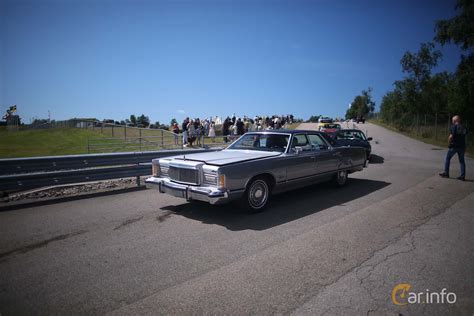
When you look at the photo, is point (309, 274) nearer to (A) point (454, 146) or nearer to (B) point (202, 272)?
(B) point (202, 272)

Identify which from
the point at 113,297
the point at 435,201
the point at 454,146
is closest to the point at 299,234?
the point at 113,297

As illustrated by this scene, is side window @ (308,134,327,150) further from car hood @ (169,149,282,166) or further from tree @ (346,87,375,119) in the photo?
tree @ (346,87,375,119)

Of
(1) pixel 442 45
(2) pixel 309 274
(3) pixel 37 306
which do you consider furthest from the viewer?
(1) pixel 442 45

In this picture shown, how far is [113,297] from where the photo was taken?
300cm

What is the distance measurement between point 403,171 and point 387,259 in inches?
322

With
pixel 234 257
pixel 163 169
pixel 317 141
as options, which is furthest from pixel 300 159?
pixel 234 257

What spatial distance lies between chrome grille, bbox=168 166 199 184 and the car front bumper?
0.09 m

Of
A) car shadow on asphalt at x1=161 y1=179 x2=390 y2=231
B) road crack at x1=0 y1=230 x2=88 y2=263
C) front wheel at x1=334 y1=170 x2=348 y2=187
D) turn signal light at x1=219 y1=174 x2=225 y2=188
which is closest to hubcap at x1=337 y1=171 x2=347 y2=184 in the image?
front wheel at x1=334 y1=170 x2=348 y2=187

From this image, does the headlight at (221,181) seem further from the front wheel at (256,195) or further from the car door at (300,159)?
the car door at (300,159)

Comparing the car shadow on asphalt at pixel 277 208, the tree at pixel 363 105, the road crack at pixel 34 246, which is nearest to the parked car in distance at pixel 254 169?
the car shadow on asphalt at pixel 277 208

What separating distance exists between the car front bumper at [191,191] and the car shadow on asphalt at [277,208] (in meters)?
0.44

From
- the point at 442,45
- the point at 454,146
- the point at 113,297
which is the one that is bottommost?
the point at 113,297

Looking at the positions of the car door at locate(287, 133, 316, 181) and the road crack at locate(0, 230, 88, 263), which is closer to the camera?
the road crack at locate(0, 230, 88, 263)

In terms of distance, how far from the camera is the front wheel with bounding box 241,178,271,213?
555cm
